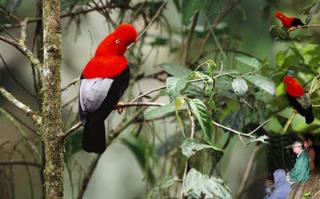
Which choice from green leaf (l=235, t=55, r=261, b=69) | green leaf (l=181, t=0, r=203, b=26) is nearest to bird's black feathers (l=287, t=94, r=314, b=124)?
green leaf (l=235, t=55, r=261, b=69)

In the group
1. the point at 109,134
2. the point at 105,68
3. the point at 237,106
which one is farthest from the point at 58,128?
the point at 237,106

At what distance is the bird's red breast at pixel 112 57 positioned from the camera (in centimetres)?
186

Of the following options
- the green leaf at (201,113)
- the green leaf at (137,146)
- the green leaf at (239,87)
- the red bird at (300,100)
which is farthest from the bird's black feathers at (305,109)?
the green leaf at (137,146)

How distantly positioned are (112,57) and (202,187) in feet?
1.90

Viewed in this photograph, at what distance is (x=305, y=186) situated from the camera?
6.03 feet

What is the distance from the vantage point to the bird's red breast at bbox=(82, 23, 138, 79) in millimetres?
1860

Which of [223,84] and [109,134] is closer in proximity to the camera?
[223,84]

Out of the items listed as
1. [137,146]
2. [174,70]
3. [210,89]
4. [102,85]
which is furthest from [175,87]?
[137,146]

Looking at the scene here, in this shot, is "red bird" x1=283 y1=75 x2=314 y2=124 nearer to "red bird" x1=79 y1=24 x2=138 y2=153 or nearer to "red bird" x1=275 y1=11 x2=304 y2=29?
"red bird" x1=275 y1=11 x2=304 y2=29

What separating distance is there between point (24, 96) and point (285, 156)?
7.01 ft

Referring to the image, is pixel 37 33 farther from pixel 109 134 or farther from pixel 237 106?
pixel 237 106

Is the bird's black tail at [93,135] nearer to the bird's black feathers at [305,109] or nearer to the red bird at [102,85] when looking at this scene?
the red bird at [102,85]

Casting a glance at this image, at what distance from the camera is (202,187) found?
147 cm

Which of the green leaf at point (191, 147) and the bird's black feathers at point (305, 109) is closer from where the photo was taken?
the green leaf at point (191, 147)
